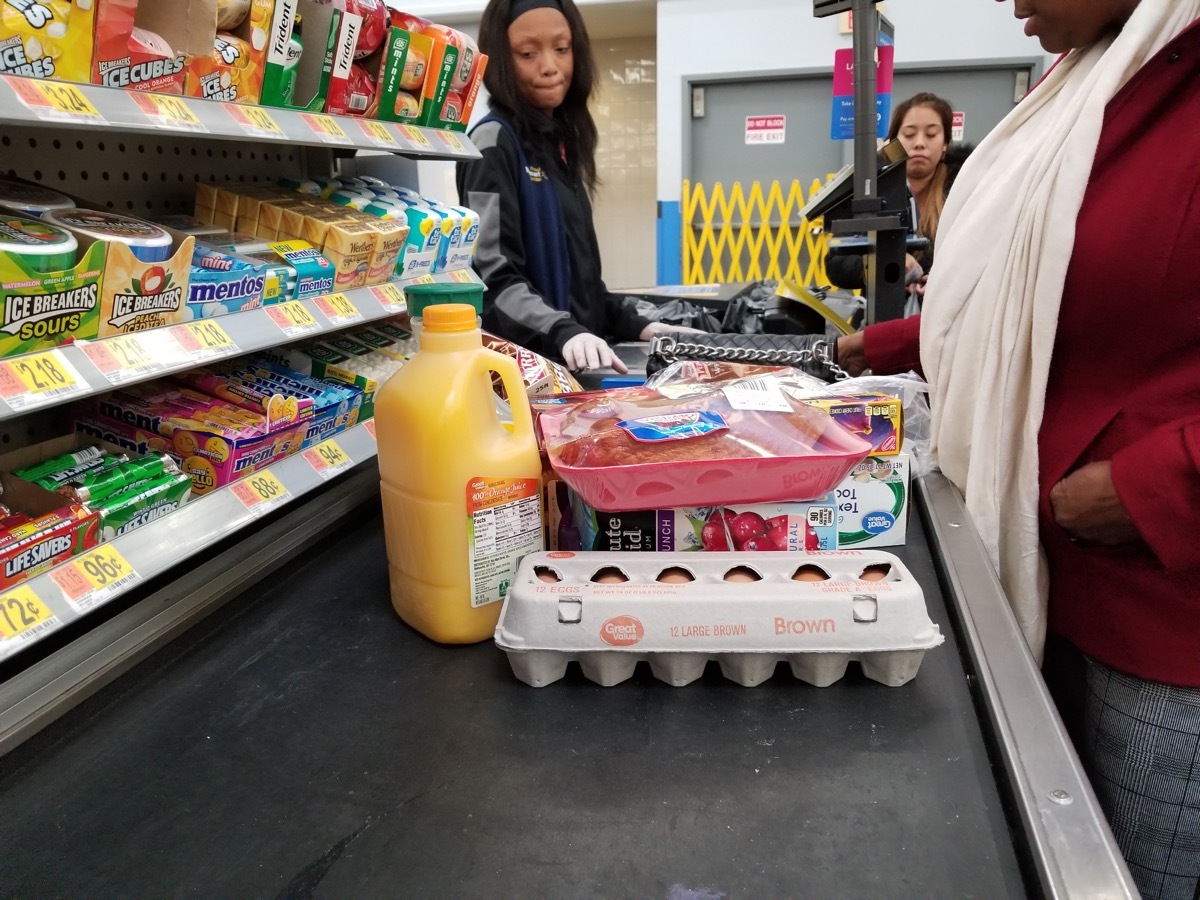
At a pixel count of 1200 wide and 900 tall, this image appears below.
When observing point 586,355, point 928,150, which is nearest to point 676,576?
point 586,355

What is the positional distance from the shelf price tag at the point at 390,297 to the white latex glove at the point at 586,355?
0.39m

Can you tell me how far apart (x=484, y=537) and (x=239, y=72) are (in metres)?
0.80

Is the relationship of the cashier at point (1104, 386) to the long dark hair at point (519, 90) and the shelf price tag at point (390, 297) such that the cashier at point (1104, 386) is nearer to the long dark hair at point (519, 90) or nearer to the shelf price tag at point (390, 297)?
the shelf price tag at point (390, 297)

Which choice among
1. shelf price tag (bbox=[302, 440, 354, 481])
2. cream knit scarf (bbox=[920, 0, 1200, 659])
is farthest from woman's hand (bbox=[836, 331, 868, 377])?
shelf price tag (bbox=[302, 440, 354, 481])

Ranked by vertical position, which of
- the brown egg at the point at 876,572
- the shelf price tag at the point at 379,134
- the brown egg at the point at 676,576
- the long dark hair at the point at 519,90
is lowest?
the brown egg at the point at 676,576

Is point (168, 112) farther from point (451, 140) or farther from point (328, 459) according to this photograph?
point (451, 140)

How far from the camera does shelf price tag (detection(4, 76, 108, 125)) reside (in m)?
0.83

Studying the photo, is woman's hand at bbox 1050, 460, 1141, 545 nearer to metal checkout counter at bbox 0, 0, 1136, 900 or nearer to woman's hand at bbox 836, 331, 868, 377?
metal checkout counter at bbox 0, 0, 1136, 900

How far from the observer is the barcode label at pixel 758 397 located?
0.99 m

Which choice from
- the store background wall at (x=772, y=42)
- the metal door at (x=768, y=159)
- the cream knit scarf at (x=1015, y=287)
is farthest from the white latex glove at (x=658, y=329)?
the store background wall at (x=772, y=42)

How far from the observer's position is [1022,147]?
46.5 inches

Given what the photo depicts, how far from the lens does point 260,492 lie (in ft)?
3.84

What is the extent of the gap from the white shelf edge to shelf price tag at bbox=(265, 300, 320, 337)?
0.19 meters

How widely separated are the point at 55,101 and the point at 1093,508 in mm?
Answer: 1233
